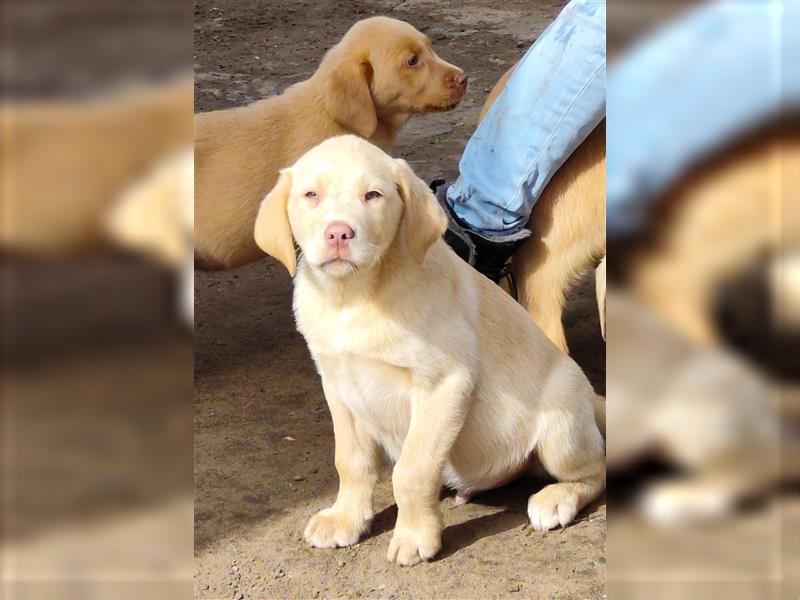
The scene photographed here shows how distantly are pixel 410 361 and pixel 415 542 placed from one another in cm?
47

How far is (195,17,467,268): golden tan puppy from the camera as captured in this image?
406cm

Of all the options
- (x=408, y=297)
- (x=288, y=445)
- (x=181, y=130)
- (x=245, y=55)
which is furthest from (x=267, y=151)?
(x=245, y=55)

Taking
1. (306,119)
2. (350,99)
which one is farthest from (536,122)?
(306,119)

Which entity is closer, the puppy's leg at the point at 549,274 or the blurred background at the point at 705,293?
the blurred background at the point at 705,293

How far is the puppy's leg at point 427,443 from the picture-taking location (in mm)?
2717

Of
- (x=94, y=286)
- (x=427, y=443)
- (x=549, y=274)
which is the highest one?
(x=94, y=286)

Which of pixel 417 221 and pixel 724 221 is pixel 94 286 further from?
pixel 417 221

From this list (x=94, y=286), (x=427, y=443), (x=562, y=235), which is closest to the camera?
(x=94, y=286)

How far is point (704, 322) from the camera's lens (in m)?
1.01

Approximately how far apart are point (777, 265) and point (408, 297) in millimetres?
1724

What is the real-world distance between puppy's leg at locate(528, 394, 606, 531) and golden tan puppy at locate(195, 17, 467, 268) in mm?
1580

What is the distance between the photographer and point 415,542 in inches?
109

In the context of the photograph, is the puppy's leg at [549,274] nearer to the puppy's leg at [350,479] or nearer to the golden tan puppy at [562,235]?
the golden tan puppy at [562,235]

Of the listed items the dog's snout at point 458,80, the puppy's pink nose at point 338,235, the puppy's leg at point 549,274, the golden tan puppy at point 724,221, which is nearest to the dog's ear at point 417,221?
the puppy's pink nose at point 338,235
